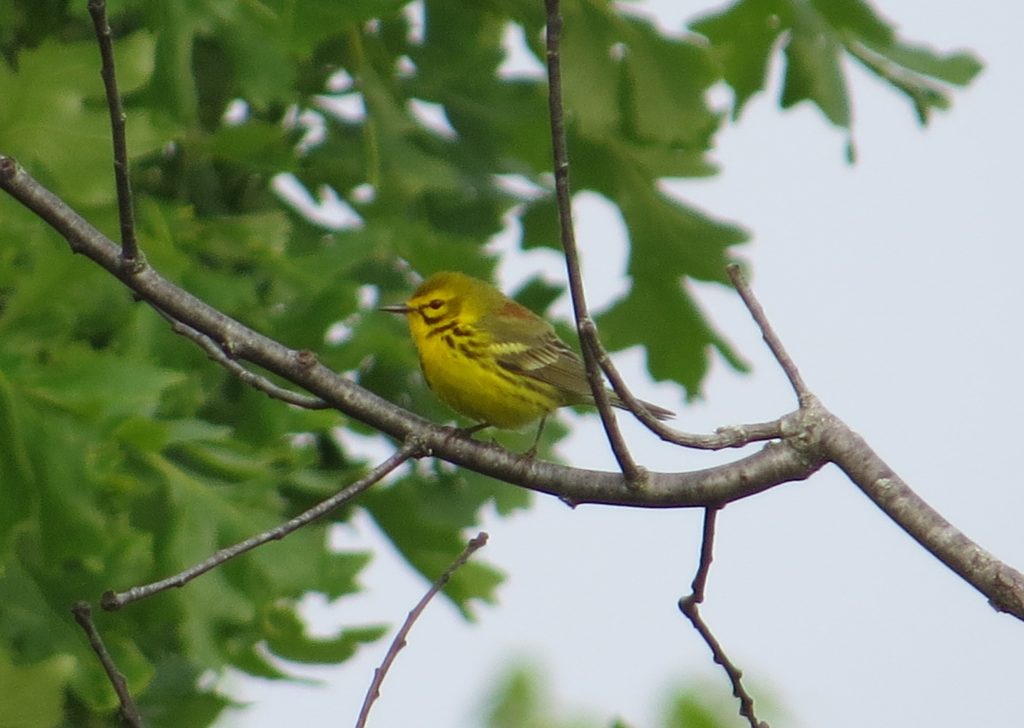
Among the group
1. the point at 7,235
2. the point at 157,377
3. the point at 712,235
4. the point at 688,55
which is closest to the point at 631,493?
the point at 157,377

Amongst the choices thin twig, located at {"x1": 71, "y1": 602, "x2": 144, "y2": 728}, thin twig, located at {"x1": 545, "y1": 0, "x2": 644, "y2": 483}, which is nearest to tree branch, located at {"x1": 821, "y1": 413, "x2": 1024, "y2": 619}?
thin twig, located at {"x1": 545, "y1": 0, "x2": 644, "y2": 483}

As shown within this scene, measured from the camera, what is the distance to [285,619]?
4.78 metres

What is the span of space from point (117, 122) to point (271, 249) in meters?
2.20

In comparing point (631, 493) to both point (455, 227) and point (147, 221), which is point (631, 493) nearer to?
point (147, 221)

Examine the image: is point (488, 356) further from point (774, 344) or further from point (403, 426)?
point (774, 344)

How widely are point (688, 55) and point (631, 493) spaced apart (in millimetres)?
2420

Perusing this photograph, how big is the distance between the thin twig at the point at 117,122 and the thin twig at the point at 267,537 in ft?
1.73

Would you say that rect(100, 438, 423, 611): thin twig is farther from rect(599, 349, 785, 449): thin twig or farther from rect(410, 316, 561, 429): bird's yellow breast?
rect(410, 316, 561, 429): bird's yellow breast

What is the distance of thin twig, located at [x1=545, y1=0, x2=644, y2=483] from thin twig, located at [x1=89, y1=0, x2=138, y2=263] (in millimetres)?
652

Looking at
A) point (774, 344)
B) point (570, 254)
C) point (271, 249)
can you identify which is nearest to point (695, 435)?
point (774, 344)

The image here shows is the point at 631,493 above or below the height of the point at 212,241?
below

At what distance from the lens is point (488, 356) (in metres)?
4.61

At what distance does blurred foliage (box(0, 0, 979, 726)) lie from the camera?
3822 millimetres

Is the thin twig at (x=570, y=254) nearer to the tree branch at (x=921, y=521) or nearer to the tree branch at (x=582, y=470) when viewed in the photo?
the tree branch at (x=582, y=470)
